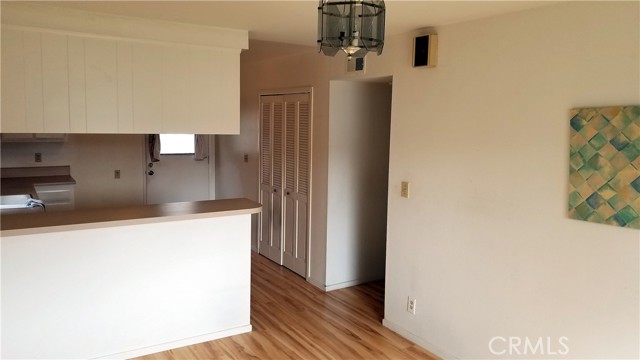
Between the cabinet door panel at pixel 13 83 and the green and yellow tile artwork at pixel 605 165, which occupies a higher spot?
the cabinet door panel at pixel 13 83

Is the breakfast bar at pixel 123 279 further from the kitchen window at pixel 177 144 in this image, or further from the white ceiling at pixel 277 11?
the kitchen window at pixel 177 144

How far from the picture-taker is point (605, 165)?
7.58ft

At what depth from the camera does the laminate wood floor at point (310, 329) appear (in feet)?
10.9

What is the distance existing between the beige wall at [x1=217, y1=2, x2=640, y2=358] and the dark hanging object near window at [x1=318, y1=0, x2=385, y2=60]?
4.41 ft

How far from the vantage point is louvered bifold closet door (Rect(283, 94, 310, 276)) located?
475cm

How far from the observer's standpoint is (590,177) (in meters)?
2.38

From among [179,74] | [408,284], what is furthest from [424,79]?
[179,74]

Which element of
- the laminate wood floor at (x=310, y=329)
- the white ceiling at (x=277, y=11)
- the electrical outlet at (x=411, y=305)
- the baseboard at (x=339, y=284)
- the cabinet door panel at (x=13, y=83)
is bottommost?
the laminate wood floor at (x=310, y=329)

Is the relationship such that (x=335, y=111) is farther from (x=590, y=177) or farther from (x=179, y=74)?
(x=590, y=177)

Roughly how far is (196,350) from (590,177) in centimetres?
266

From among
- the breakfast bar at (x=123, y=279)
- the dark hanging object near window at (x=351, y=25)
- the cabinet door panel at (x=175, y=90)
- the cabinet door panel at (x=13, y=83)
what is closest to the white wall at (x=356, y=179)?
the breakfast bar at (x=123, y=279)

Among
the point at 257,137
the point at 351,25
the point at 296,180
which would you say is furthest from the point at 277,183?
the point at 351,25

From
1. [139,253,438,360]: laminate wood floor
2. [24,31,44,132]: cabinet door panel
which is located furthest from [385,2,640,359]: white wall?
[24,31,44,132]: cabinet door panel

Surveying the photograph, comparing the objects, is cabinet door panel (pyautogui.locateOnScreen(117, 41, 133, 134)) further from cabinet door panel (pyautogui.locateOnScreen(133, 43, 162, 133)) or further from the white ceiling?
the white ceiling
